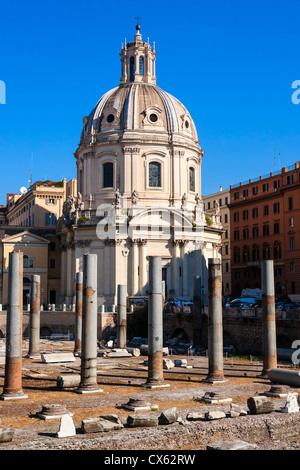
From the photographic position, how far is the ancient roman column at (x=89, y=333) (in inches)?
864

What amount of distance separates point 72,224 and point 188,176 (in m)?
13.2

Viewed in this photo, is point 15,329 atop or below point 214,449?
atop

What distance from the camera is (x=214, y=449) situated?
13.1 metres

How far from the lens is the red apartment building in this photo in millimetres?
61062

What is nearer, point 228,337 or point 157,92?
point 228,337

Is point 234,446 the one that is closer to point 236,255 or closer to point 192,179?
point 192,179

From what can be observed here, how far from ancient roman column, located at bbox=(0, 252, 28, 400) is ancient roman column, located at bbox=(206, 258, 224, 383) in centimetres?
784

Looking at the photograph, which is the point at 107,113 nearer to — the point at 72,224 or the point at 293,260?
the point at 72,224

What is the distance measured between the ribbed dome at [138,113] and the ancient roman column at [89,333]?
37934mm

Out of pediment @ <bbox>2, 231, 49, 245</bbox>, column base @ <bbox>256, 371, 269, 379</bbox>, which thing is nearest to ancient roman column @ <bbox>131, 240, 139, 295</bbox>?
pediment @ <bbox>2, 231, 49, 245</bbox>

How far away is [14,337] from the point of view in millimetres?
20875

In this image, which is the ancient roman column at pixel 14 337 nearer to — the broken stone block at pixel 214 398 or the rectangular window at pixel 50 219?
the broken stone block at pixel 214 398
